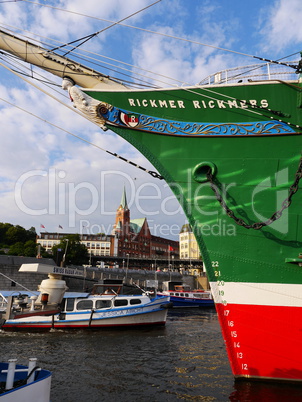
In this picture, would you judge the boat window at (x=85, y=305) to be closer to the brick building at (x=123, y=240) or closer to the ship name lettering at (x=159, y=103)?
the ship name lettering at (x=159, y=103)

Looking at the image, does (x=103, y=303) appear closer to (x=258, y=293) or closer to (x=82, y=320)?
(x=82, y=320)

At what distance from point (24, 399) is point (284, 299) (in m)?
6.23

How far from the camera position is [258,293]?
8016 millimetres

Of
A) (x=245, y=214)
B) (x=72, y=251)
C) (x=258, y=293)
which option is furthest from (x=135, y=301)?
(x=72, y=251)

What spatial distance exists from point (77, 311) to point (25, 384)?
1787 centimetres

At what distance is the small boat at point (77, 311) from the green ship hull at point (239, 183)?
52.0 feet

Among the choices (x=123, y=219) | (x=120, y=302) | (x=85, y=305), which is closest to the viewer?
(x=120, y=302)

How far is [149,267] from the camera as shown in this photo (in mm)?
115500

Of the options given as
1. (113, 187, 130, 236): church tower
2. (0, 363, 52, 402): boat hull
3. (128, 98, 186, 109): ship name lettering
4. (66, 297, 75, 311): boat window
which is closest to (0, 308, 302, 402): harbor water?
(66, 297, 75, 311): boat window

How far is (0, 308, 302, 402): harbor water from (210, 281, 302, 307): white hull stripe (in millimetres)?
2101

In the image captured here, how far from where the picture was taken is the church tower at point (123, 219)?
A: 138000mm

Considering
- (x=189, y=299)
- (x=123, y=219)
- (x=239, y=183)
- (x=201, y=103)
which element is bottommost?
(x=189, y=299)

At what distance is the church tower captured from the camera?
138000mm

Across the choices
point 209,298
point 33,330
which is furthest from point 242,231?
point 209,298
